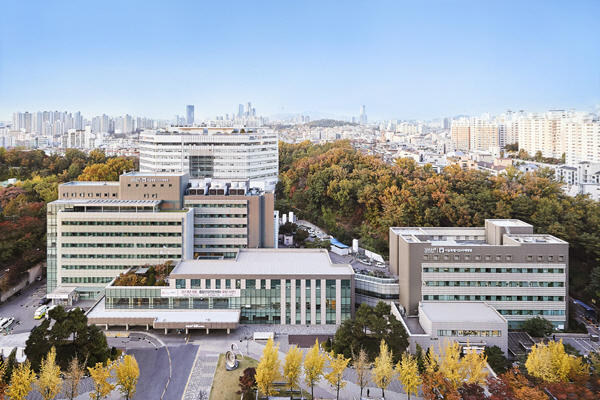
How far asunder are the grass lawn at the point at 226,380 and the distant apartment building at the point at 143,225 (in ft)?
30.0

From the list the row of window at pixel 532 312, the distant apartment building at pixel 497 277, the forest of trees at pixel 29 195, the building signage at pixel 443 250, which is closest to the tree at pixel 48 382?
the forest of trees at pixel 29 195

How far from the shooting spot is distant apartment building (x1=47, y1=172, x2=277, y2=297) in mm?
25688

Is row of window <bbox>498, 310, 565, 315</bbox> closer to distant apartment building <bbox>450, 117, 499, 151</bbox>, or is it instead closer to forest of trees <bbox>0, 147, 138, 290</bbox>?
forest of trees <bbox>0, 147, 138, 290</bbox>

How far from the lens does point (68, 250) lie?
25656 millimetres

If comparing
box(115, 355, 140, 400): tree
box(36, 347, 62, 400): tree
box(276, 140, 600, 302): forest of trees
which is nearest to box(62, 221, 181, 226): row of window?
box(115, 355, 140, 400): tree

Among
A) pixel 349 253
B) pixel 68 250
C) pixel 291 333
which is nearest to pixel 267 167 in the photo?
pixel 349 253

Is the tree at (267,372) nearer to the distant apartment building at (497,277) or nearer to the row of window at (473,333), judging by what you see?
the row of window at (473,333)

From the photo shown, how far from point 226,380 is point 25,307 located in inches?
577

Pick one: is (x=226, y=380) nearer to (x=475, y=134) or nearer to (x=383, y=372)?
(x=383, y=372)

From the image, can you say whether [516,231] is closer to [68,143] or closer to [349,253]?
[349,253]

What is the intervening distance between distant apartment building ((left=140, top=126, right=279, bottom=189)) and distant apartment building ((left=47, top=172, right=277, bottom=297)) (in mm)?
18318

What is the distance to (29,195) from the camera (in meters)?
39.5

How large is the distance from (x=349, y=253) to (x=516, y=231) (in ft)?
32.7

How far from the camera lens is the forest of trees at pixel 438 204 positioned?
100 feet
